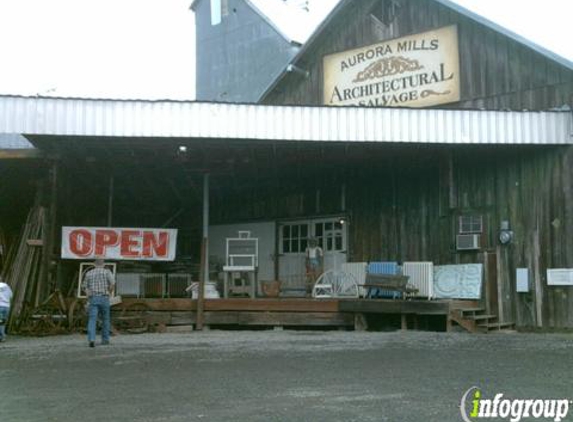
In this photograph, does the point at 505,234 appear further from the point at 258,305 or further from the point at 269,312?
the point at 258,305

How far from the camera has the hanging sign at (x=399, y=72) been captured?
18.1 meters

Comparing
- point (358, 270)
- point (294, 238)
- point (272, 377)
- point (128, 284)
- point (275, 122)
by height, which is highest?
point (275, 122)

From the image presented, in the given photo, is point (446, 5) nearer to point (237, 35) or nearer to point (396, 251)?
point (396, 251)

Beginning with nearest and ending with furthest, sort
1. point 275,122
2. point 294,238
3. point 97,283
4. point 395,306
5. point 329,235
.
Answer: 1. point 97,283
2. point 275,122
3. point 395,306
4. point 329,235
5. point 294,238

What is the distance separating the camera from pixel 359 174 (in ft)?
62.1

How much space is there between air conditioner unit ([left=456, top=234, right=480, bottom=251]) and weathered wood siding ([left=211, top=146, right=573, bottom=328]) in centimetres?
16

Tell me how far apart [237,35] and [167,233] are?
642 inches

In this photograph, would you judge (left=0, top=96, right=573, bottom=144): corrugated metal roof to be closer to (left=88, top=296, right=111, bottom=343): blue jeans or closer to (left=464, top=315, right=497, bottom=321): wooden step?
(left=88, top=296, right=111, bottom=343): blue jeans

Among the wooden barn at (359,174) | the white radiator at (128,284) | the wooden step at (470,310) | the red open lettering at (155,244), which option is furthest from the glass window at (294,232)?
the wooden step at (470,310)

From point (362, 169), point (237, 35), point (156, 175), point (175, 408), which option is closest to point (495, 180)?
point (362, 169)

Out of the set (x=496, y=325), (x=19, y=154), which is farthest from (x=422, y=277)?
(x=19, y=154)

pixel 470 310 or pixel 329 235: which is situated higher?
pixel 329 235

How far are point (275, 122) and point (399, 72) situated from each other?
19.5ft

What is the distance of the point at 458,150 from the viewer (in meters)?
16.8
